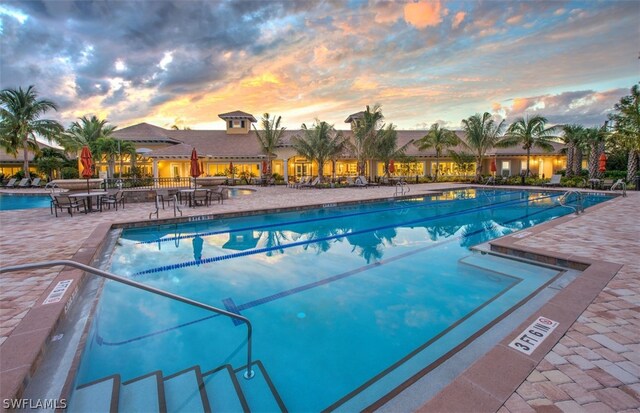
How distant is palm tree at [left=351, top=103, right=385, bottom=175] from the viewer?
86.3ft

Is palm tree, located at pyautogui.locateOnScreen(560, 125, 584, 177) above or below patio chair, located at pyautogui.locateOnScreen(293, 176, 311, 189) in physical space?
above

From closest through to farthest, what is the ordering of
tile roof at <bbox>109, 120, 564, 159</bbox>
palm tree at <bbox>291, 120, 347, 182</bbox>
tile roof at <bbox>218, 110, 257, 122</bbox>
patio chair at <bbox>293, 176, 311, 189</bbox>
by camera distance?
patio chair at <bbox>293, 176, 311, 189</bbox> → palm tree at <bbox>291, 120, 347, 182</bbox> → tile roof at <bbox>109, 120, 564, 159</bbox> → tile roof at <bbox>218, 110, 257, 122</bbox>

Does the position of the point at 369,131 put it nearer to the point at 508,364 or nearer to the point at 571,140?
the point at 571,140

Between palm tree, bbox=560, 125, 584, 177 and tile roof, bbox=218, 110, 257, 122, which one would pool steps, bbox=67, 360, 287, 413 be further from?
palm tree, bbox=560, 125, 584, 177

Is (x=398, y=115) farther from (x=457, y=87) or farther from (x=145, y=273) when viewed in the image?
(x=145, y=273)

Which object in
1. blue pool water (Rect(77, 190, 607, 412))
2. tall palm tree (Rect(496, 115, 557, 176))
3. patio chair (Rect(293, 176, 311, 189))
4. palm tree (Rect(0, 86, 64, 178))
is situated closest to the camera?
blue pool water (Rect(77, 190, 607, 412))

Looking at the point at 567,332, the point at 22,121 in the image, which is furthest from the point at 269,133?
the point at 567,332

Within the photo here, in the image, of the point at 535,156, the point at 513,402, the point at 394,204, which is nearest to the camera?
the point at 513,402

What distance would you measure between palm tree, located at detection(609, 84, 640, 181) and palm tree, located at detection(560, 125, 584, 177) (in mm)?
4457

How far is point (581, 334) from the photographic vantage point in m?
3.24

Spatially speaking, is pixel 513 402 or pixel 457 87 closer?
pixel 513 402

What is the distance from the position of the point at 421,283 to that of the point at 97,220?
1062 cm

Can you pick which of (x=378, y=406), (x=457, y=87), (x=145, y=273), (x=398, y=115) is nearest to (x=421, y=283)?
(x=378, y=406)

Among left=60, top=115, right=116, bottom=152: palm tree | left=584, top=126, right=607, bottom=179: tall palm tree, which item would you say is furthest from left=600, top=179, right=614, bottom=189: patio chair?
left=60, top=115, right=116, bottom=152: palm tree
